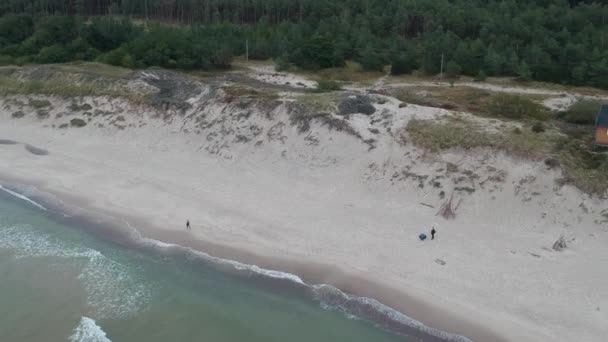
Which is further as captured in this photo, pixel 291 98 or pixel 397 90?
pixel 397 90

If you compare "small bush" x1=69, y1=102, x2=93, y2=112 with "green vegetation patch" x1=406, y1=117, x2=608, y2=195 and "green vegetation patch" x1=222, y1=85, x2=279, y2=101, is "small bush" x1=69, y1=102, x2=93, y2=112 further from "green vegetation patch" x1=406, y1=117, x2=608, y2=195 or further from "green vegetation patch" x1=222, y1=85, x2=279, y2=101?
"green vegetation patch" x1=406, y1=117, x2=608, y2=195

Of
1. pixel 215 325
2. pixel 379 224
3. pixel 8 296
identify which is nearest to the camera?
pixel 215 325

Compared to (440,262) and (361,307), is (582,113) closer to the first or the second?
(440,262)

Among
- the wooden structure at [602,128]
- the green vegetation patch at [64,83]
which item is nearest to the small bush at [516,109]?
the wooden structure at [602,128]

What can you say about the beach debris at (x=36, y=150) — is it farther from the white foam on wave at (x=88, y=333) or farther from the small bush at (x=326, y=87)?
the white foam on wave at (x=88, y=333)

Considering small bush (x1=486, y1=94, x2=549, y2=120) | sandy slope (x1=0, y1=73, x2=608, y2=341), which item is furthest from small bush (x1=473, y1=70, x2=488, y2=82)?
sandy slope (x1=0, y1=73, x2=608, y2=341)

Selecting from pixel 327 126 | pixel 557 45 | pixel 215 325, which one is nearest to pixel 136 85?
pixel 327 126

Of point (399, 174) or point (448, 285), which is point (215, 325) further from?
point (399, 174)

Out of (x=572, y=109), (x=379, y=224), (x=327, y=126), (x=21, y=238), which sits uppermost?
(x=572, y=109)
